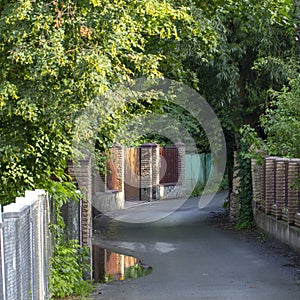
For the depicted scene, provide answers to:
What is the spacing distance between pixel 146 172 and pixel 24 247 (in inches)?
1160

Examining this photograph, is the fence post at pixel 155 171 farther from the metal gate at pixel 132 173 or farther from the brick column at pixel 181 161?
the brick column at pixel 181 161

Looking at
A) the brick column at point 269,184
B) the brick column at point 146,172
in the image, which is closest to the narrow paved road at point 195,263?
the brick column at point 269,184

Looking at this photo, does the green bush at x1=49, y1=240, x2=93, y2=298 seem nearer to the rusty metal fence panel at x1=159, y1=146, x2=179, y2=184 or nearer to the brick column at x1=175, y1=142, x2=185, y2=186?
the rusty metal fence panel at x1=159, y1=146, x2=179, y2=184

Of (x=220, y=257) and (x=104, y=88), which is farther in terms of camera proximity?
(x=220, y=257)

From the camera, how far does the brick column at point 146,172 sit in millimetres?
35656

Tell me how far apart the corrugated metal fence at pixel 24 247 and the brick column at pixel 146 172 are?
84.8 feet

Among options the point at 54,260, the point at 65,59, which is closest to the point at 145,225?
the point at 54,260

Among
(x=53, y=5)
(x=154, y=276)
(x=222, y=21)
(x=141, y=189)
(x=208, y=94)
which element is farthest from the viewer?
(x=141, y=189)

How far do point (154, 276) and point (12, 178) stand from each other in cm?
403

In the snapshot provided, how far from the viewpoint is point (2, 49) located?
10648 mm

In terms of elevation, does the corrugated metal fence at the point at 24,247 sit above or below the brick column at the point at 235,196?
above

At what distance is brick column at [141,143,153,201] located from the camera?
35.7m

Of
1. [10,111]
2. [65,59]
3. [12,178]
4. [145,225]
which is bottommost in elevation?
[145,225]

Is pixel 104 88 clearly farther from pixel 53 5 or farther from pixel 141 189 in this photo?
pixel 141 189
